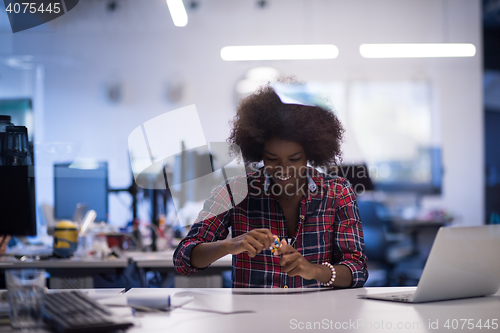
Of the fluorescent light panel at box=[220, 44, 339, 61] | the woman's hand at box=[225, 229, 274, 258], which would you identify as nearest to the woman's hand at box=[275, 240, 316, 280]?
the woman's hand at box=[225, 229, 274, 258]

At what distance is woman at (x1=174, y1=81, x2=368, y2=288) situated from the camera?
137 centimetres

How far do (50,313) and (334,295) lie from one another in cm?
68

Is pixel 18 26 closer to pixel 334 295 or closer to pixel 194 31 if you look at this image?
pixel 194 31

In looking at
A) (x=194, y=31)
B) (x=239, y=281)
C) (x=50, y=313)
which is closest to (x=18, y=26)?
(x=194, y=31)

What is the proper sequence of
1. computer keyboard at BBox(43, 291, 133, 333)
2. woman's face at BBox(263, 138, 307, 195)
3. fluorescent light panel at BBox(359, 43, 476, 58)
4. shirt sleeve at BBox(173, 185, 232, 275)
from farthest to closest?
1. fluorescent light panel at BBox(359, 43, 476, 58)
2. woman's face at BBox(263, 138, 307, 195)
3. shirt sleeve at BBox(173, 185, 232, 275)
4. computer keyboard at BBox(43, 291, 133, 333)

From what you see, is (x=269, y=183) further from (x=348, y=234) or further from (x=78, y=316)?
(x=78, y=316)

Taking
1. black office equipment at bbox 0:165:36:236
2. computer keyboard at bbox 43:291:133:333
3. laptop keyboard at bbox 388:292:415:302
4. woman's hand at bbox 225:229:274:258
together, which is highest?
black office equipment at bbox 0:165:36:236

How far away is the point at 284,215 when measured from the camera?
58.4 inches

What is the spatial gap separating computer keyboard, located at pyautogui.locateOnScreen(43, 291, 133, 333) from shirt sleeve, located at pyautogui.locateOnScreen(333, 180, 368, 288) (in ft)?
2.46

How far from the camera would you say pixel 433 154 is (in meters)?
4.83

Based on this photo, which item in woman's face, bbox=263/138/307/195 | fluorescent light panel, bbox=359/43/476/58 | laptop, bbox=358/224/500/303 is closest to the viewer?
laptop, bbox=358/224/500/303

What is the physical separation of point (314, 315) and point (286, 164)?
631 millimetres

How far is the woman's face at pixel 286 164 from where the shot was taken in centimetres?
144

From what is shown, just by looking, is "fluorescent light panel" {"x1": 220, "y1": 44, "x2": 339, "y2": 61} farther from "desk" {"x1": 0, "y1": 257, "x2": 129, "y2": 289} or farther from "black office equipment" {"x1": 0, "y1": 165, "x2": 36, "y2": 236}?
"black office equipment" {"x1": 0, "y1": 165, "x2": 36, "y2": 236}
